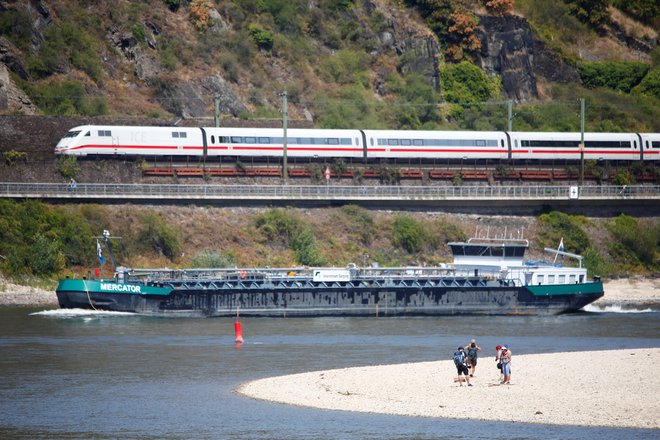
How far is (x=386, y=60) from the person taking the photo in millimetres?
121625

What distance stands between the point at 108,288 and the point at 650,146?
53.8 meters

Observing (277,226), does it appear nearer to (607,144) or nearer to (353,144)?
(353,144)

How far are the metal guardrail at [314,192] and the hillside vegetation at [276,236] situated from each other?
99cm

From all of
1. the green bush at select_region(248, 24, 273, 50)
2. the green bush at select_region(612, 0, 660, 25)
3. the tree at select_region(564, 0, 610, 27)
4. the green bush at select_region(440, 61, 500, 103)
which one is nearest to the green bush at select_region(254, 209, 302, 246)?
the green bush at select_region(248, 24, 273, 50)

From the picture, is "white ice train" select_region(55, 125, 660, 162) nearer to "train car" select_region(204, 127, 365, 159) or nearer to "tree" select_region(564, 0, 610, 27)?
"train car" select_region(204, 127, 365, 159)

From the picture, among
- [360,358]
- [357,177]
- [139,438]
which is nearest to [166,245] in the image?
[357,177]

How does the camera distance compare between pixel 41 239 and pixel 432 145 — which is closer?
pixel 41 239

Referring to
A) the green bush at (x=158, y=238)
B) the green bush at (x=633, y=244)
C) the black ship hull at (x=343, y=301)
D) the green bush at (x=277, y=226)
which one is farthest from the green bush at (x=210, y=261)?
the green bush at (x=633, y=244)

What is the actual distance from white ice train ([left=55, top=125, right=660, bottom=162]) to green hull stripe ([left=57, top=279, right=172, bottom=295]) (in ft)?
71.0

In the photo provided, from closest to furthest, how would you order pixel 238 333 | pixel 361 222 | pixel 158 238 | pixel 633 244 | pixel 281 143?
pixel 238 333
pixel 158 238
pixel 361 222
pixel 281 143
pixel 633 244

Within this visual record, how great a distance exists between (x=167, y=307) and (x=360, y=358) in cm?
1893

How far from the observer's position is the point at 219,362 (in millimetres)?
49500

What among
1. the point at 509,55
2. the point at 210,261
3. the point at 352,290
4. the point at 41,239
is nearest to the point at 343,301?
the point at 352,290

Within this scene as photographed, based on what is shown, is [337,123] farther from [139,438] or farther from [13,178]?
[139,438]
